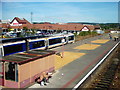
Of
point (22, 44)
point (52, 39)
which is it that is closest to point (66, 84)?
point (22, 44)

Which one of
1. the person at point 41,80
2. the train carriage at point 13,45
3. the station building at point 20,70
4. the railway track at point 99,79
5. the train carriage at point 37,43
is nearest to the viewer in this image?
the station building at point 20,70

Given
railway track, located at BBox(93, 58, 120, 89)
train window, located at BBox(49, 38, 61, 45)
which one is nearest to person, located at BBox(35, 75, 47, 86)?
railway track, located at BBox(93, 58, 120, 89)

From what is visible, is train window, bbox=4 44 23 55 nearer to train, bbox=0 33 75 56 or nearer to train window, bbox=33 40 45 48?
train, bbox=0 33 75 56

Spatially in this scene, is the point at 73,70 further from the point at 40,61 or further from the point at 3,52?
the point at 3,52

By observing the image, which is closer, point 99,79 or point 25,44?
point 99,79

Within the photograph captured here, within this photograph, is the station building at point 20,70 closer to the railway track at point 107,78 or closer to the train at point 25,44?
the railway track at point 107,78

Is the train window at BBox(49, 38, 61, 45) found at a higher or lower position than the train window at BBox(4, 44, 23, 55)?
higher

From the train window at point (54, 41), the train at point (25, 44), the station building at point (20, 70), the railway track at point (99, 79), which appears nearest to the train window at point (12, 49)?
the train at point (25, 44)

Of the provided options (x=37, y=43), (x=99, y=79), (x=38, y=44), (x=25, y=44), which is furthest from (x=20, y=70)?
(x=38, y=44)

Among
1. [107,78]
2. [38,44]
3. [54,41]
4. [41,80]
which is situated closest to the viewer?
[41,80]

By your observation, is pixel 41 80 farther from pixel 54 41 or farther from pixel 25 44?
pixel 54 41

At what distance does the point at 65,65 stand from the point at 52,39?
472 inches

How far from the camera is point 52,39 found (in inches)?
1123

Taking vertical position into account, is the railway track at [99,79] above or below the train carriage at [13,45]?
below
